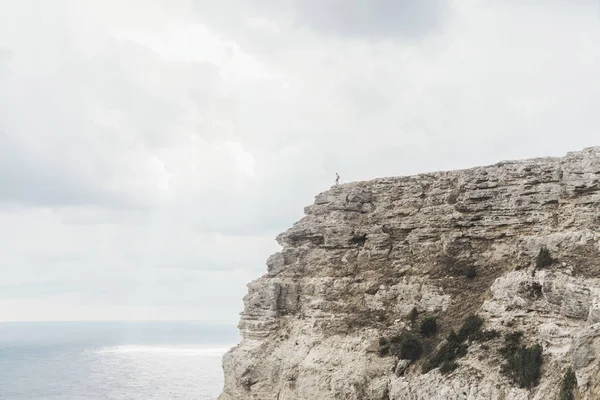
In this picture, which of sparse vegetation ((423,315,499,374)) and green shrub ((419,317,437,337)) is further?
green shrub ((419,317,437,337))

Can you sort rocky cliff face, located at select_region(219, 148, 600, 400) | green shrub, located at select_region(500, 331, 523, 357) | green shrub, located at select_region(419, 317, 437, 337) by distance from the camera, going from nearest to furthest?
green shrub, located at select_region(500, 331, 523, 357) < rocky cliff face, located at select_region(219, 148, 600, 400) < green shrub, located at select_region(419, 317, 437, 337)

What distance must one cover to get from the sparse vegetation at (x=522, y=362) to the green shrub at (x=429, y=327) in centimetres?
626

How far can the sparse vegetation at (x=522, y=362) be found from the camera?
2836cm

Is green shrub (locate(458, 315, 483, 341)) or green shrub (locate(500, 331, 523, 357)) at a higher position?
green shrub (locate(458, 315, 483, 341))

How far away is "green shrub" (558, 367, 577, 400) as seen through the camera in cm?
2499

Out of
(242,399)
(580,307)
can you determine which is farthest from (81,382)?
(580,307)

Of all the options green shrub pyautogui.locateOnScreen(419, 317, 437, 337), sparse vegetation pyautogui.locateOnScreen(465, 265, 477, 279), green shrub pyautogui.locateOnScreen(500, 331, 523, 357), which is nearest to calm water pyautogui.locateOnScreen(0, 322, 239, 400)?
green shrub pyautogui.locateOnScreen(419, 317, 437, 337)

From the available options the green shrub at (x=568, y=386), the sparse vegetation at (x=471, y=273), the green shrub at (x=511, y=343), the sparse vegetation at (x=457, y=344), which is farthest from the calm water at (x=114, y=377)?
the green shrub at (x=568, y=386)

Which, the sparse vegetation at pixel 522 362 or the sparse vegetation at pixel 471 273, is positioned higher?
the sparse vegetation at pixel 471 273

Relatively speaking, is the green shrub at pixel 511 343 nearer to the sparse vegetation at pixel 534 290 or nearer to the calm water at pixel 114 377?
the sparse vegetation at pixel 534 290

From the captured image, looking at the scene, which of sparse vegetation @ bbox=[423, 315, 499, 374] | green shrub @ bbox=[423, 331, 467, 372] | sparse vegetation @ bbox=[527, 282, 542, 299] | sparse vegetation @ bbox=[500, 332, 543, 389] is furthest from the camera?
green shrub @ bbox=[423, 331, 467, 372]

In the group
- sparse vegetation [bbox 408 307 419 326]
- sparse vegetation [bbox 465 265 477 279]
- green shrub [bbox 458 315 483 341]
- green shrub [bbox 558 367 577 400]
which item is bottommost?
green shrub [bbox 558 367 577 400]

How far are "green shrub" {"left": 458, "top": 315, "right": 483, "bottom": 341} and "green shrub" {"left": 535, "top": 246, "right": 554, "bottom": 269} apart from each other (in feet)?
15.1

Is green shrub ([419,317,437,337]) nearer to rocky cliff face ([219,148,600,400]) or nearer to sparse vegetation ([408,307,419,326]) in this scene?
rocky cliff face ([219,148,600,400])
